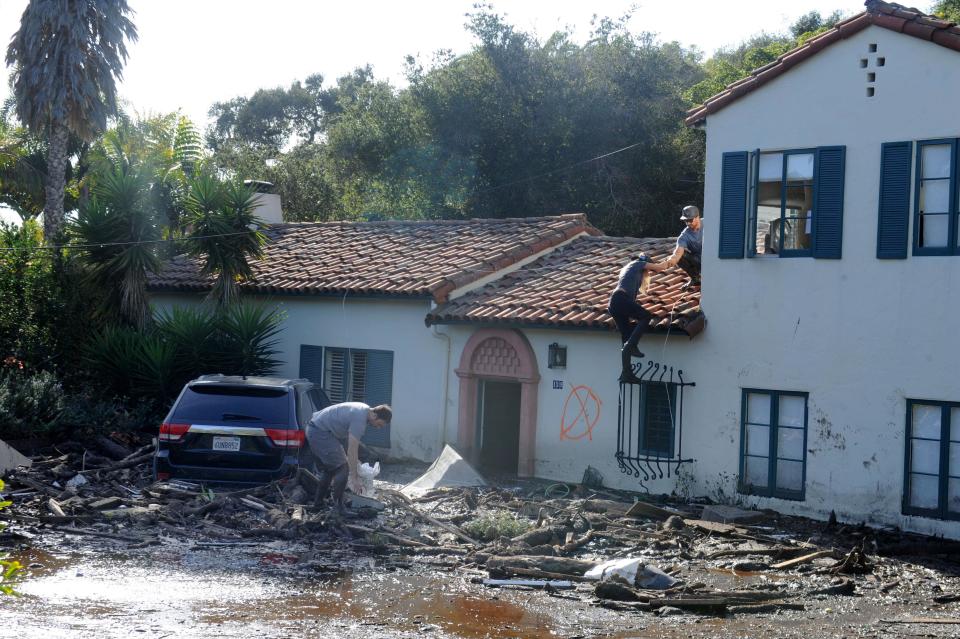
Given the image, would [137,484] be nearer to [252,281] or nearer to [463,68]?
[252,281]

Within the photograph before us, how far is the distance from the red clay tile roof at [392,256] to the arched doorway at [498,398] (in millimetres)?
1353

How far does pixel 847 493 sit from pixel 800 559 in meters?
2.72

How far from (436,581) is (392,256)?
12280 millimetres

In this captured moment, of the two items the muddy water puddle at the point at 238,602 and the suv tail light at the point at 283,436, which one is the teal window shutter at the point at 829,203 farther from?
the suv tail light at the point at 283,436

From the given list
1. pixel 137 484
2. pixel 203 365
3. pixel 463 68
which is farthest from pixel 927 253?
pixel 463 68

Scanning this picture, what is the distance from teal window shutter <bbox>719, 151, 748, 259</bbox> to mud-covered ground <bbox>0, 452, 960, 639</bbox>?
384cm

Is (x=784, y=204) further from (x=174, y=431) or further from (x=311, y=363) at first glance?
(x=311, y=363)

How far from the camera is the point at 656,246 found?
19391 millimetres

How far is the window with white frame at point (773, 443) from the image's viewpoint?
14.6m

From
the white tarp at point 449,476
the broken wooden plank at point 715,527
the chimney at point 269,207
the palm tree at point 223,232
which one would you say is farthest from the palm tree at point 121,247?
the broken wooden plank at point 715,527

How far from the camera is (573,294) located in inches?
695

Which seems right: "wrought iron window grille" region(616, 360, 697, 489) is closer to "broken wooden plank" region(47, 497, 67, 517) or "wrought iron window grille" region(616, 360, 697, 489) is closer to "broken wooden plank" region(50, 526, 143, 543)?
"broken wooden plank" region(50, 526, 143, 543)

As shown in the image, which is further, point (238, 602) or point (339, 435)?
point (339, 435)

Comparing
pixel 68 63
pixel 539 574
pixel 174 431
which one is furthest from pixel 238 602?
pixel 68 63
